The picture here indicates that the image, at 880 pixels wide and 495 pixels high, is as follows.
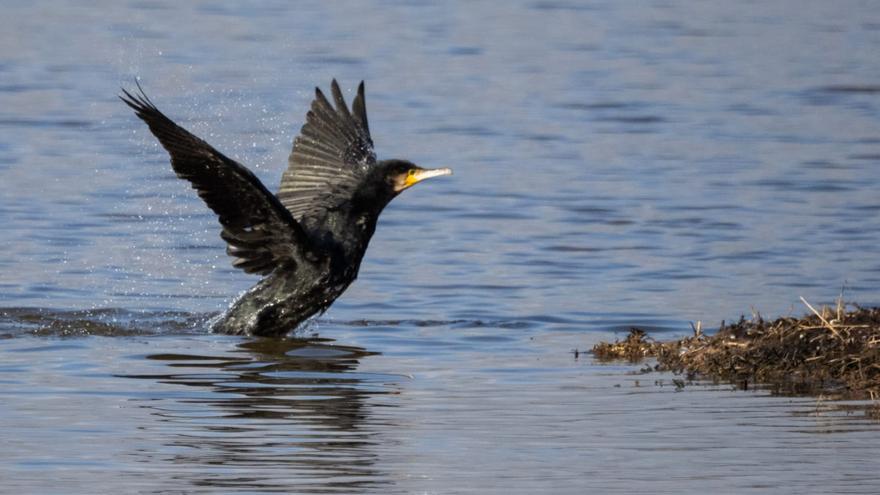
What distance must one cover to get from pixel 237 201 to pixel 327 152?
141 centimetres

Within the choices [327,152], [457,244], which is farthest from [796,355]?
[457,244]

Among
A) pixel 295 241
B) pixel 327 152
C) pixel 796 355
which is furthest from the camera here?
pixel 327 152

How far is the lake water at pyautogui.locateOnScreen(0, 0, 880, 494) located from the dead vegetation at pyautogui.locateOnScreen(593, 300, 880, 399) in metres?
0.24

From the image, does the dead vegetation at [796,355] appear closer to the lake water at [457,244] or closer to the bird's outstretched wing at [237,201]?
the lake water at [457,244]

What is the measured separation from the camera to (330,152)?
10.2m

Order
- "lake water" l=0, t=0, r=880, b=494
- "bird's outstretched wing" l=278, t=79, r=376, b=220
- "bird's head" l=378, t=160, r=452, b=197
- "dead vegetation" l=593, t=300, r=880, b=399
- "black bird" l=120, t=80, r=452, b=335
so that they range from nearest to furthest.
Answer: "lake water" l=0, t=0, r=880, b=494 < "dead vegetation" l=593, t=300, r=880, b=399 < "black bird" l=120, t=80, r=452, b=335 < "bird's head" l=378, t=160, r=452, b=197 < "bird's outstretched wing" l=278, t=79, r=376, b=220

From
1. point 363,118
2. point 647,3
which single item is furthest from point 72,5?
point 363,118

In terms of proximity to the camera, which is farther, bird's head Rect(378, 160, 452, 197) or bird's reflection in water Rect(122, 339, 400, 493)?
bird's head Rect(378, 160, 452, 197)

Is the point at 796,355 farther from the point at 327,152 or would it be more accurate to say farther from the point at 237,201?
the point at 327,152

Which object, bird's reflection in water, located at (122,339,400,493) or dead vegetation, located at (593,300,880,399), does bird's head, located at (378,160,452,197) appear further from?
dead vegetation, located at (593,300,880,399)

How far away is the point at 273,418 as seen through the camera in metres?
6.79

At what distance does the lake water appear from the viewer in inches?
244

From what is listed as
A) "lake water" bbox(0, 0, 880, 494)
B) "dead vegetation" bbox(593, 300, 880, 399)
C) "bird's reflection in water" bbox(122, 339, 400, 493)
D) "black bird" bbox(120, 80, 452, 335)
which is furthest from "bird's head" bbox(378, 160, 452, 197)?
"dead vegetation" bbox(593, 300, 880, 399)

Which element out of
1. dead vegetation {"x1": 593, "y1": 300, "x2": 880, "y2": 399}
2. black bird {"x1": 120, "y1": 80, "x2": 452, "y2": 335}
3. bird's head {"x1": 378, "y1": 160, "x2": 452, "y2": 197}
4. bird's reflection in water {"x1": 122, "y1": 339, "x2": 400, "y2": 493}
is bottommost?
bird's reflection in water {"x1": 122, "y1": 339, "x2": 400, "y2": 493}
